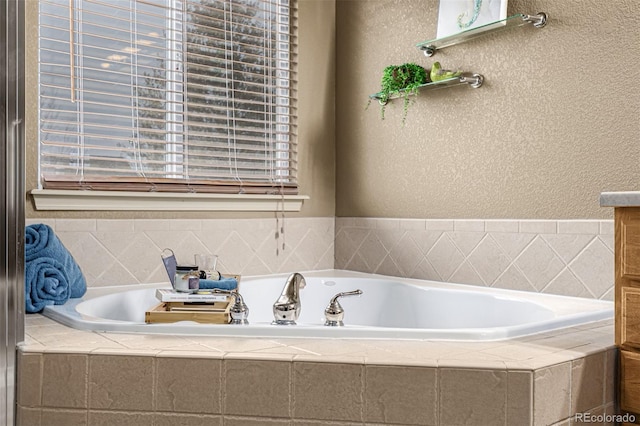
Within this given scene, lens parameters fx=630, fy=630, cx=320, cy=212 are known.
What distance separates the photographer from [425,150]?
117 inches

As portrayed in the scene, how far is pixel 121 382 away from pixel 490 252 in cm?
170

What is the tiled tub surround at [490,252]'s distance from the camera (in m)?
2.34

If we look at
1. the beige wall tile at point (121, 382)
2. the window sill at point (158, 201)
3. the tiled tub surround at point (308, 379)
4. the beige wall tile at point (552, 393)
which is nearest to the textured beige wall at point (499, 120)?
the window sill at point (158, 201)

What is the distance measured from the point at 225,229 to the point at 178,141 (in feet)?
1.55

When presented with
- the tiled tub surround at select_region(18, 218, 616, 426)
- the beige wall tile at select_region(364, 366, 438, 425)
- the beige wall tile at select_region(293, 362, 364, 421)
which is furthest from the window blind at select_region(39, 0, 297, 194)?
the beige wall tile at select_region(364, 366, 438, 425)

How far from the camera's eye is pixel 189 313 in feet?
6.35

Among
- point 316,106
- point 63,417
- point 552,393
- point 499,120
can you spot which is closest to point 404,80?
point 499,120

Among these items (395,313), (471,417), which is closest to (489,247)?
(395,313)

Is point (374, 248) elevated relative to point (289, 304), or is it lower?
elevated

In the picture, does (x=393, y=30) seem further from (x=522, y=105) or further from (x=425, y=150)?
(x=522, y=105)

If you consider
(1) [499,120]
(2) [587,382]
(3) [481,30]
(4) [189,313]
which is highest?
(3) [481,30]

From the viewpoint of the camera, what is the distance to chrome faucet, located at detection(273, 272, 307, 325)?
7.38 ft

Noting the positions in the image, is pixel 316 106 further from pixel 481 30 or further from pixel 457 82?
pixel 481 30

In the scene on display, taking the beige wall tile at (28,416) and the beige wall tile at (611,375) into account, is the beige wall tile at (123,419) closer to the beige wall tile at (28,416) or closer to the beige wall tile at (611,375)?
the beige wall tile at (28,416)
